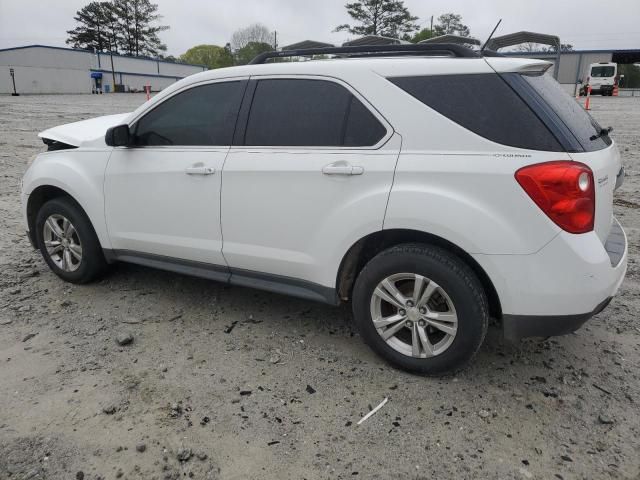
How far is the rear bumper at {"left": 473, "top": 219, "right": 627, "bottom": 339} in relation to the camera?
8.25 ft

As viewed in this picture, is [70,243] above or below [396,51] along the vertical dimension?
below

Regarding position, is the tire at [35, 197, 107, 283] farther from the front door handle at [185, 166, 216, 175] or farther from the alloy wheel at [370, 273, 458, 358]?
the alloy wheel at [370, 273, 458, 358]

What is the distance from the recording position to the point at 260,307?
156 inches

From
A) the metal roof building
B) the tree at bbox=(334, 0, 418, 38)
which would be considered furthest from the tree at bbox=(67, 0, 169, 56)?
the metal roof building

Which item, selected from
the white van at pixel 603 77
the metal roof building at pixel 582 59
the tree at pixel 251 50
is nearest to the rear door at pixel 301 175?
the white van at pixel 603 77

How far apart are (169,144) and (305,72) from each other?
113 centimetres

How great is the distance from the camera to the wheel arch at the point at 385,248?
9.11ft

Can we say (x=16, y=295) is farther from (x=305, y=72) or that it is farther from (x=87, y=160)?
(x=305, y=72)

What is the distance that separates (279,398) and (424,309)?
0.93m

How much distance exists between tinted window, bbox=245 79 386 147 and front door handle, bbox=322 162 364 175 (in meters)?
0.14

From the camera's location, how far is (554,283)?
2.54 m

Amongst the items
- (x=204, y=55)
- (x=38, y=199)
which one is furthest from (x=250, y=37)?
(x=38, y=199)

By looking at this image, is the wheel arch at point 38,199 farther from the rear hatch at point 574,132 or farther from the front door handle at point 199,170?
the rear hatch at point 574,132

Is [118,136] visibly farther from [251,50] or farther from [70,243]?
[251,50]
